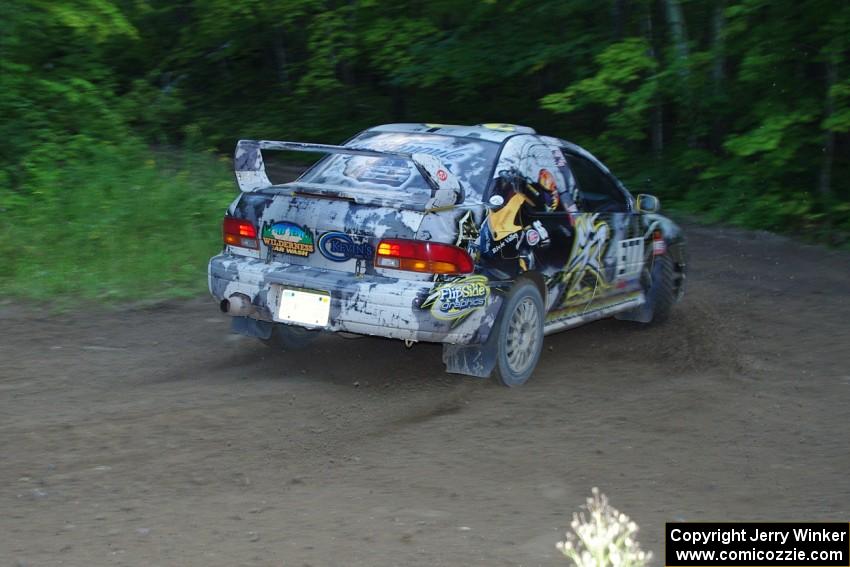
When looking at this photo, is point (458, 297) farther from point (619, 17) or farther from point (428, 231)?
point (619, 17)

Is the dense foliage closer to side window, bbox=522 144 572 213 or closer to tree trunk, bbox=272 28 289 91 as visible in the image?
tree trunk, bbox=272 28 289 91

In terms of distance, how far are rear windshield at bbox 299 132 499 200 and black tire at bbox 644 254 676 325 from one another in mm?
2256

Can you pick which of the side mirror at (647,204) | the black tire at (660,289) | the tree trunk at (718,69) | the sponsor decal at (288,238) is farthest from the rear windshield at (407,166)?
the tree trunk at (718,69)

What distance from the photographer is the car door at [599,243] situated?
8.09m

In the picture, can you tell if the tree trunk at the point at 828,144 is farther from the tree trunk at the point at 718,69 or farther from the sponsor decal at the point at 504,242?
the sponsor decal at the point at 504,242

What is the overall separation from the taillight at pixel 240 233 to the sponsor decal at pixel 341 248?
0.56m

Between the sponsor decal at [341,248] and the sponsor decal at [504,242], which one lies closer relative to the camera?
the sponsor decal at [341,248]

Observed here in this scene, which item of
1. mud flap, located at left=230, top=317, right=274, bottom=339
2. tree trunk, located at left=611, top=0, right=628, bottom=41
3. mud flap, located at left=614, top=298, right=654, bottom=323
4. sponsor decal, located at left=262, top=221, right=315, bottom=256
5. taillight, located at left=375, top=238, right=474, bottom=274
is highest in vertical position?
tree trunk, located at left=611, top=0, right=628, bottom=41

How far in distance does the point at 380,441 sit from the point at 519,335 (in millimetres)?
1574

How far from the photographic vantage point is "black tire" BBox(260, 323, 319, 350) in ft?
27.1

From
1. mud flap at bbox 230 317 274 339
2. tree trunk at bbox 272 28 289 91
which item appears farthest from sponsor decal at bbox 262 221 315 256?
tree trunk at bbox 272 28 289 91

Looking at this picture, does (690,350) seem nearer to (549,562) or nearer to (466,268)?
(466,268)

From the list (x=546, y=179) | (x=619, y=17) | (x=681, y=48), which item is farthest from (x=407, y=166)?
(x=619, y=17)

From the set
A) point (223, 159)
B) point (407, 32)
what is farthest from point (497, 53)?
point (223, 159)
